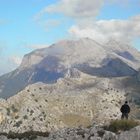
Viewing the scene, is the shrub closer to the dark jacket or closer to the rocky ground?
the rocky ground

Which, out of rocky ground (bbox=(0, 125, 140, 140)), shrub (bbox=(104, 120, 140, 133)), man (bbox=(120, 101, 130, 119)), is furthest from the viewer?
man (bbox=(120, 101, 130, 119))

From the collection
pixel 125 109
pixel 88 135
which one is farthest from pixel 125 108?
pixel 88 135

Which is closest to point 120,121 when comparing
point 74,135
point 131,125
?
point 131,125

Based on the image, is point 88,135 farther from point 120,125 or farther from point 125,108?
point 125,108

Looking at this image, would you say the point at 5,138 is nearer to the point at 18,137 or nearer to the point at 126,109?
the point at 18,137

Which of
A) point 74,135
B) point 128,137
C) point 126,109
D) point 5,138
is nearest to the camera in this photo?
point 128,137

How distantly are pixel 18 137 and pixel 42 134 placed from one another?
301 cm

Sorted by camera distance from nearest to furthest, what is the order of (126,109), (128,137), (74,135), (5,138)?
1. (128,137)
2. (74,135)
3. (5,138)
4. (126,109)

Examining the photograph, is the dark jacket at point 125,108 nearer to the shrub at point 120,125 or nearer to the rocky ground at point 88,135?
the shrub at point 120,125

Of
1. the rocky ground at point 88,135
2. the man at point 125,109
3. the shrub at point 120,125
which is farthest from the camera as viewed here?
the man at point 125,109

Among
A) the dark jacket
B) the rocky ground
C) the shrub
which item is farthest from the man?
the rocky ground

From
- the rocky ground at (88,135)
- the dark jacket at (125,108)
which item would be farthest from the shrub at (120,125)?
the dark jacket at (125,108)

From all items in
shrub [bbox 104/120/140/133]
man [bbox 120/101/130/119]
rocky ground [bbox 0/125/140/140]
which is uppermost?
man [bbox 120/101/130/119]

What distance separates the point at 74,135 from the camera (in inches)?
2141
